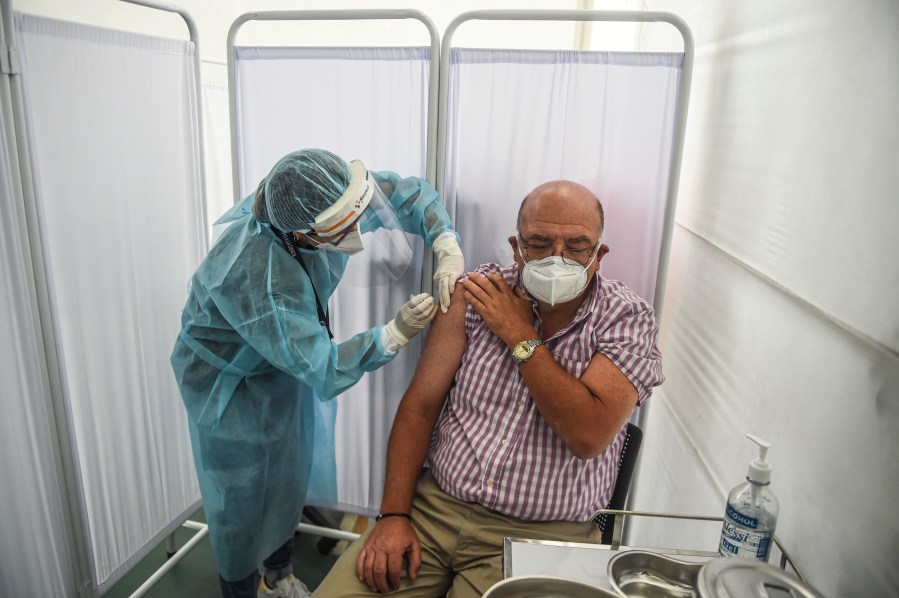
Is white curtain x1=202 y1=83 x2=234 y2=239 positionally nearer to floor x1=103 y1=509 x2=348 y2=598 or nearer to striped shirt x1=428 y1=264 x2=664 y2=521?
floor x1=103 y1=509 x2=348 y2=598

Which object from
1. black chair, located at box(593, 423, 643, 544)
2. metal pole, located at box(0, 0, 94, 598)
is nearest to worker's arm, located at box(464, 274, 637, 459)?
black chair, located at box(593, 423, 643, 544)

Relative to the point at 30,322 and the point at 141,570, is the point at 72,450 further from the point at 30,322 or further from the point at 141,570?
the point at 141,570

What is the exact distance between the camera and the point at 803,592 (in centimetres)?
84

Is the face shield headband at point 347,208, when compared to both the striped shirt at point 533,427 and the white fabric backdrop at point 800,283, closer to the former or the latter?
the striped shirt at point 533,427

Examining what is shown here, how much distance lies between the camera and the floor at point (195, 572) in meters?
2.22

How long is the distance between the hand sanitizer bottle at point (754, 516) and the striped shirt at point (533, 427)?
0.44 meters

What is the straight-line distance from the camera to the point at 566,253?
1.52 m

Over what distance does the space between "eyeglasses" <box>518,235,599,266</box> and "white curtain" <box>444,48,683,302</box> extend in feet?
1.08

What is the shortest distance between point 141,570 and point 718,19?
2636 millimetres

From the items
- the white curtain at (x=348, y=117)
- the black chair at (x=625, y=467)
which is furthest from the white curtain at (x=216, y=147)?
the black chair at (x=625, y=467)

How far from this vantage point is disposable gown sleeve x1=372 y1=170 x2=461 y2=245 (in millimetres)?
1771

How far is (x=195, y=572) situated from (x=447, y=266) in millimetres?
1568

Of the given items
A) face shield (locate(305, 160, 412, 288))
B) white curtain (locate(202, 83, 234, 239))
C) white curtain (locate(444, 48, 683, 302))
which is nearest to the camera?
face shield (locate(305, 160, 412, 288))

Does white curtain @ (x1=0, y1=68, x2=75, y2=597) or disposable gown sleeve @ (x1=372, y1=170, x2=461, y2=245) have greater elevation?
disposable gown sleeve @ (x1=372, y1=170, x2=461, y2=245)
